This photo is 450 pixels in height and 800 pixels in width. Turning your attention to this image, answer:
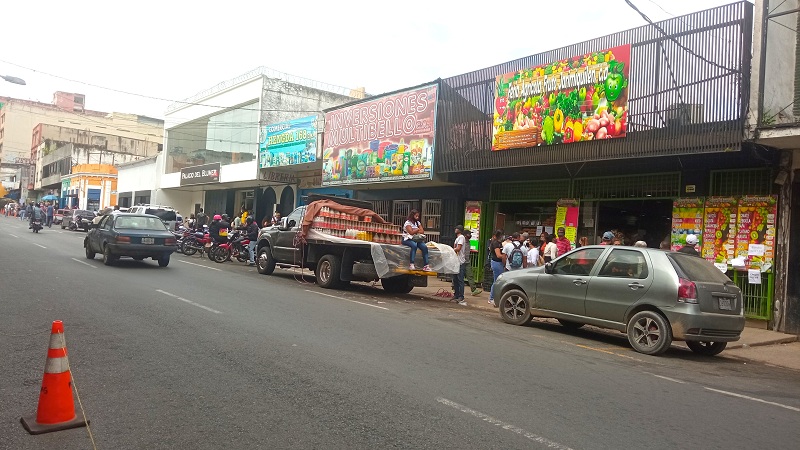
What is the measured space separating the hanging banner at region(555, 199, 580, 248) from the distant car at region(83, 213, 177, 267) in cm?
1011

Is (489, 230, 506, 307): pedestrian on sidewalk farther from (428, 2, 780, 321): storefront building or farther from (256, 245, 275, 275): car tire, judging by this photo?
(256, 245, 275, 275): car tire

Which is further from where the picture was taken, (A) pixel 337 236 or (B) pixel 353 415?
(A) pixel 337 236

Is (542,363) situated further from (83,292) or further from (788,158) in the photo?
(83,292)

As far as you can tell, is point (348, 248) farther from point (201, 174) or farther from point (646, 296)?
point (201, 174)

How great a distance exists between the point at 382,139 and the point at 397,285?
6259 millimetres

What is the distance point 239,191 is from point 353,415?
30827 millimetres

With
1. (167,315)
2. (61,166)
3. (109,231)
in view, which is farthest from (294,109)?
(61,166)

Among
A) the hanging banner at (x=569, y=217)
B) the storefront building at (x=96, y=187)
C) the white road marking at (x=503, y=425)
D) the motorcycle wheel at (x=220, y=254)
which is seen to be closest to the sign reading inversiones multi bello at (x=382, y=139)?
the hanging banner at (x=569, y=217)

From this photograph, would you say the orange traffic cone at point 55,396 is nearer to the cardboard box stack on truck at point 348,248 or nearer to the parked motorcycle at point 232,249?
the cardboard box stack on truck at point 348,248

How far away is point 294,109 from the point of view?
29.3 meters

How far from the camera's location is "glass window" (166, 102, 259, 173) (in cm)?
2934

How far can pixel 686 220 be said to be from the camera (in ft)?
41.0

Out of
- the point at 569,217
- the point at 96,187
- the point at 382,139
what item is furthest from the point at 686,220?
the point at 96,187

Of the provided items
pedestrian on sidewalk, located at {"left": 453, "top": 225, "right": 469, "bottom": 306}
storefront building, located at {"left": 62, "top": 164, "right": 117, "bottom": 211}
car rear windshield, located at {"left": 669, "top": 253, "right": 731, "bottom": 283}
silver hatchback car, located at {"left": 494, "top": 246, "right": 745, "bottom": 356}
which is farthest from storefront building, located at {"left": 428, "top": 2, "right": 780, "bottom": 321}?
storefront building, located at {"left": 62, "top": 164, "right": 117, "bottom": 211}
